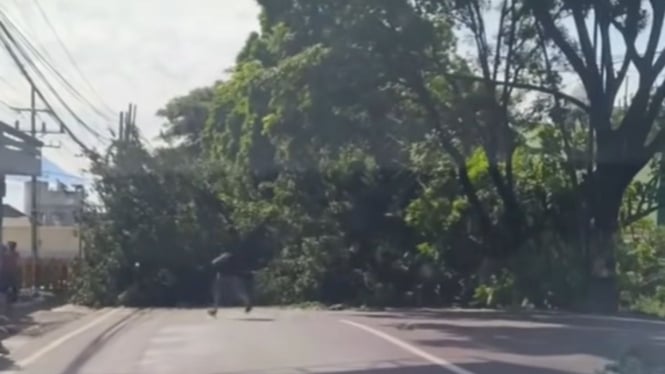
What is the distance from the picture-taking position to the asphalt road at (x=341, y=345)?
20672mm

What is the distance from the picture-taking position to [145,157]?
51656mm

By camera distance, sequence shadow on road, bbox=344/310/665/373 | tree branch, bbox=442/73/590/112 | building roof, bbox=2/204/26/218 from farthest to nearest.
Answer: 1. building roof, bbox=2/204/26/218
2. tree branch, bbox=442/73/590/112
3. shadow on road, bbox=344/310/665/373

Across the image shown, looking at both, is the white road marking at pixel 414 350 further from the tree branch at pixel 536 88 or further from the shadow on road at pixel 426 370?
the tree branch at pixel 536 88

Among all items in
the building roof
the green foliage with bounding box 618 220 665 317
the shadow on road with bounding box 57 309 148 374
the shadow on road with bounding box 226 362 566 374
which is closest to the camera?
the shadow on road with bounding box 226 362 566 374

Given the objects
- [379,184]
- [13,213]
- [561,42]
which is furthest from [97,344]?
[13,213]

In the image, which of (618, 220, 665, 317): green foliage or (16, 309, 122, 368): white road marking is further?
(618, 220, 665, 317): green foliage

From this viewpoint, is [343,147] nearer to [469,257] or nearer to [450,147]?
[450,147]

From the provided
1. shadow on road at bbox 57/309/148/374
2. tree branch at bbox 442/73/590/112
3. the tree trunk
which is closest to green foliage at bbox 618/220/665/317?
the tree trunk

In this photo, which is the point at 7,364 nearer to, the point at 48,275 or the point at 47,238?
the point at 48,275

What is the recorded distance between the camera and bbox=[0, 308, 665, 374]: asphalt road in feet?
67.8

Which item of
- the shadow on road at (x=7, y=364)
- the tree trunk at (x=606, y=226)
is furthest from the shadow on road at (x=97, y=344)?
the tree trunk at (x=606, y=226)

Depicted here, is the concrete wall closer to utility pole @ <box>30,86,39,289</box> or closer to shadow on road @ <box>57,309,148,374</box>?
utility pole @ <box>30,86,39,289</box>

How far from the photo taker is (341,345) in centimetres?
2433

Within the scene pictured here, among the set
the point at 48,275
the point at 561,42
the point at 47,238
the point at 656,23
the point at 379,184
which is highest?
the point at 656,23
